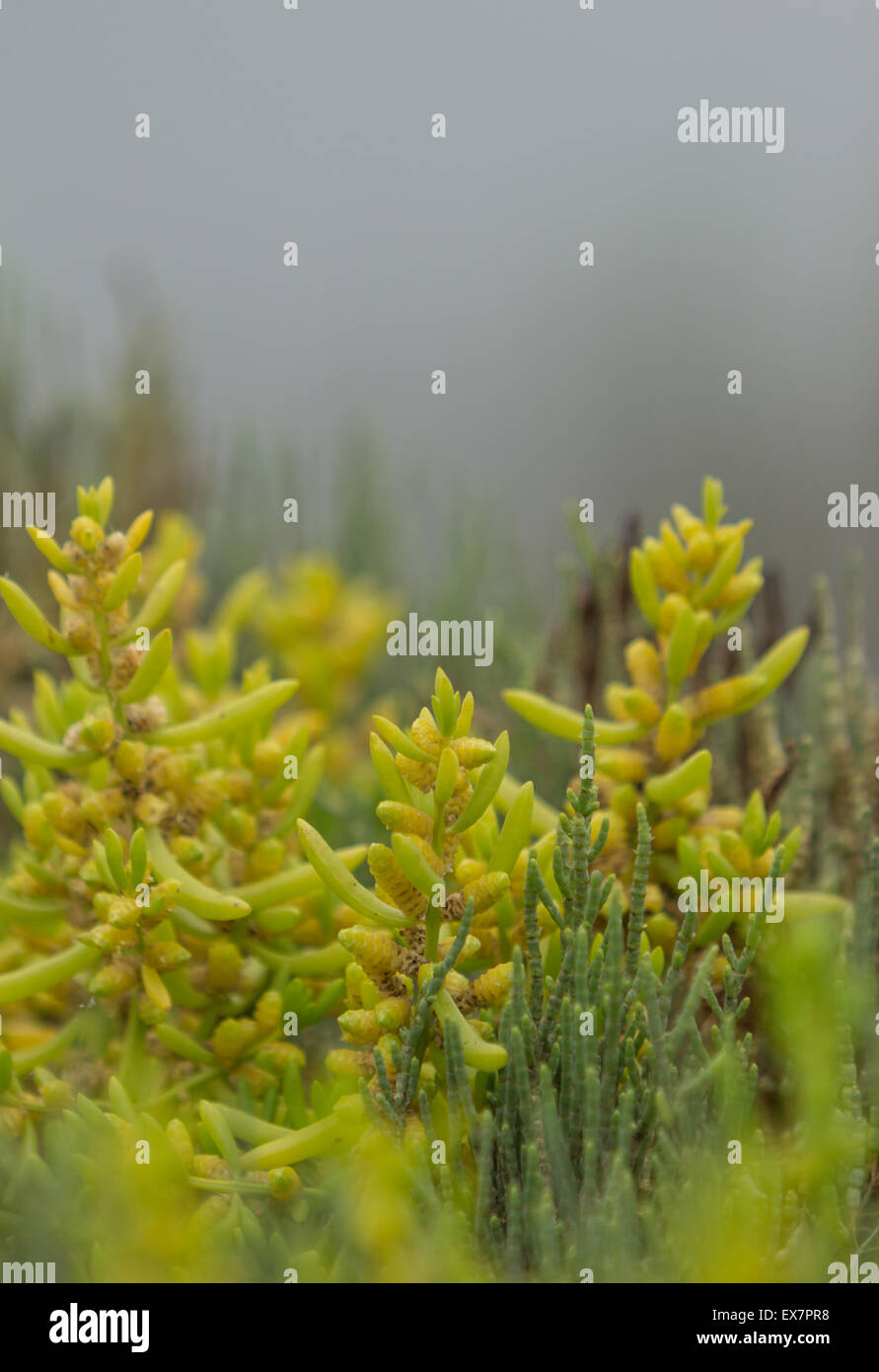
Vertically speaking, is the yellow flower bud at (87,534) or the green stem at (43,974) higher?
the yellow flower bud at (87,534)

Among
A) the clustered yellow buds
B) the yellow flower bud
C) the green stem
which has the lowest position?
the green stem

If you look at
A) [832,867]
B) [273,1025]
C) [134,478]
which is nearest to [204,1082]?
[273,1025]

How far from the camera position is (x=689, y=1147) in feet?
0.99

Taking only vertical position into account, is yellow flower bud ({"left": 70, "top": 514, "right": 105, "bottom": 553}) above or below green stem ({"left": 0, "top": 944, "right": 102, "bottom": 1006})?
above

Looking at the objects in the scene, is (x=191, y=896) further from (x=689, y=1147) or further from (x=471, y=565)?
(x=471, y=565)

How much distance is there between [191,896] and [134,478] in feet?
2.43

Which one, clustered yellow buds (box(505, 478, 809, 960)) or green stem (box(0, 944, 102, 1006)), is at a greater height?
clustered yellow buds (box(505, 478, 809, 960))

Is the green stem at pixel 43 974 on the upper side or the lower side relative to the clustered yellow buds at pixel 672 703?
lower

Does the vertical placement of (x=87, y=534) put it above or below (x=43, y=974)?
above

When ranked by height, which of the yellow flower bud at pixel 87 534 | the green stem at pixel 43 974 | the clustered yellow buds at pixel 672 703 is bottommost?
the green stem at pixel 43 974

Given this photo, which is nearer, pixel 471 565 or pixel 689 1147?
pixel 689 1147
